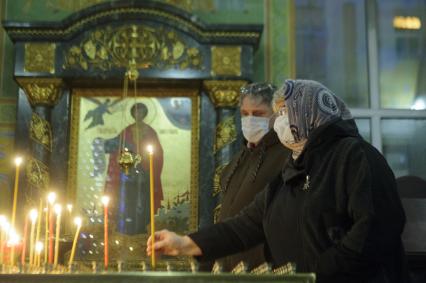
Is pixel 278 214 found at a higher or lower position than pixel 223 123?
lower

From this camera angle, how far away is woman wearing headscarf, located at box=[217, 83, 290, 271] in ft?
11.6

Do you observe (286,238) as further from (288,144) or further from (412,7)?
(412,7)

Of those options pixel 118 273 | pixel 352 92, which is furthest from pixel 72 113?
pixel 118 273

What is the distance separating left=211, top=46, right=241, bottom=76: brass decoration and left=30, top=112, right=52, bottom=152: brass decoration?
1.35 meters

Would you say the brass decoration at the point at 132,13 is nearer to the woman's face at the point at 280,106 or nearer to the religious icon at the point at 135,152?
the religious icon at the point at 135,152

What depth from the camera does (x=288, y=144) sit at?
8.73ft

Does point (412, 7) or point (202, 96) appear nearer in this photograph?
point (202, 96)

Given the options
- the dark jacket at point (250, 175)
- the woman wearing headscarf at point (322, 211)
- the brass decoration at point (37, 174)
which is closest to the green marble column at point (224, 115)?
the brass decoration at point (37, 174)

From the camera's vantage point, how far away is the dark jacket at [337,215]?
2256mm

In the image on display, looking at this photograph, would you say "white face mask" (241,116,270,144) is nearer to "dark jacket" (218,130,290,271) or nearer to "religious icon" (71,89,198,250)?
"dark jacket" (218,130,290,271)

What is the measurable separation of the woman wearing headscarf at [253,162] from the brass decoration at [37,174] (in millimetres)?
2411

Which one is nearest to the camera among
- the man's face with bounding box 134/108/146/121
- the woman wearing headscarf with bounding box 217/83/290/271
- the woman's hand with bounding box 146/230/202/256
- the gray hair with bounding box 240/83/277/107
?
the woman's hand with bounding box 146/230/202/256

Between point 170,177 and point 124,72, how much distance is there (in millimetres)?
904

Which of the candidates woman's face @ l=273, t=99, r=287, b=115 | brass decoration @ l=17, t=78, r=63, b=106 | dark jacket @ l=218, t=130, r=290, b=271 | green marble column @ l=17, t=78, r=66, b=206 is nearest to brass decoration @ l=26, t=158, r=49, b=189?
green marble column @ l=17, t=78, r=66, b=206
